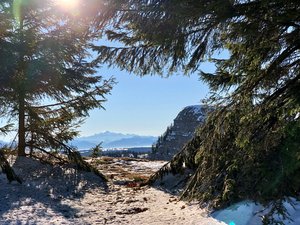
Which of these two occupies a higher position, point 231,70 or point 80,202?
point 231,70

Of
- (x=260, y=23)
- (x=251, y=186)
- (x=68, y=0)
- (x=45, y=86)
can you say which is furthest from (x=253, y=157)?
(x=45, y=86)

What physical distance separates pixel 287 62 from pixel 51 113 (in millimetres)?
9419

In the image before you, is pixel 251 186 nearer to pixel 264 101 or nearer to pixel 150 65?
pixel 264 101

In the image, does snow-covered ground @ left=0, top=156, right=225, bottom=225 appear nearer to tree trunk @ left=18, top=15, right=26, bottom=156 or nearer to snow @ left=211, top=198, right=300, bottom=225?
snow @ left=211, top=198, right=300, bottom=225

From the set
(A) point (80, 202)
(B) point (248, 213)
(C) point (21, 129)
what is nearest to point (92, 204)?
(A) point (80, 202)

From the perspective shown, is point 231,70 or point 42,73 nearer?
point 231,70

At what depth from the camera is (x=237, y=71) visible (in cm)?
604

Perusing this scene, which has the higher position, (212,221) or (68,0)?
(68,0)

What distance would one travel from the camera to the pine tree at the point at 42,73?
11.0 m

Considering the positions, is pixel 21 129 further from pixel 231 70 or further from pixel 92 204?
pixel 231 70

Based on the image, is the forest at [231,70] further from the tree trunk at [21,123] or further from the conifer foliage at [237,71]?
the tree trunk at [21,123]

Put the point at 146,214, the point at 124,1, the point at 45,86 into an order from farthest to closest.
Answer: the point at 45,86, the point at 146,214, the point at 124,1

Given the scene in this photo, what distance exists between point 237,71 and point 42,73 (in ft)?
26.0

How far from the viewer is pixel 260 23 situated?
541 centimetres
